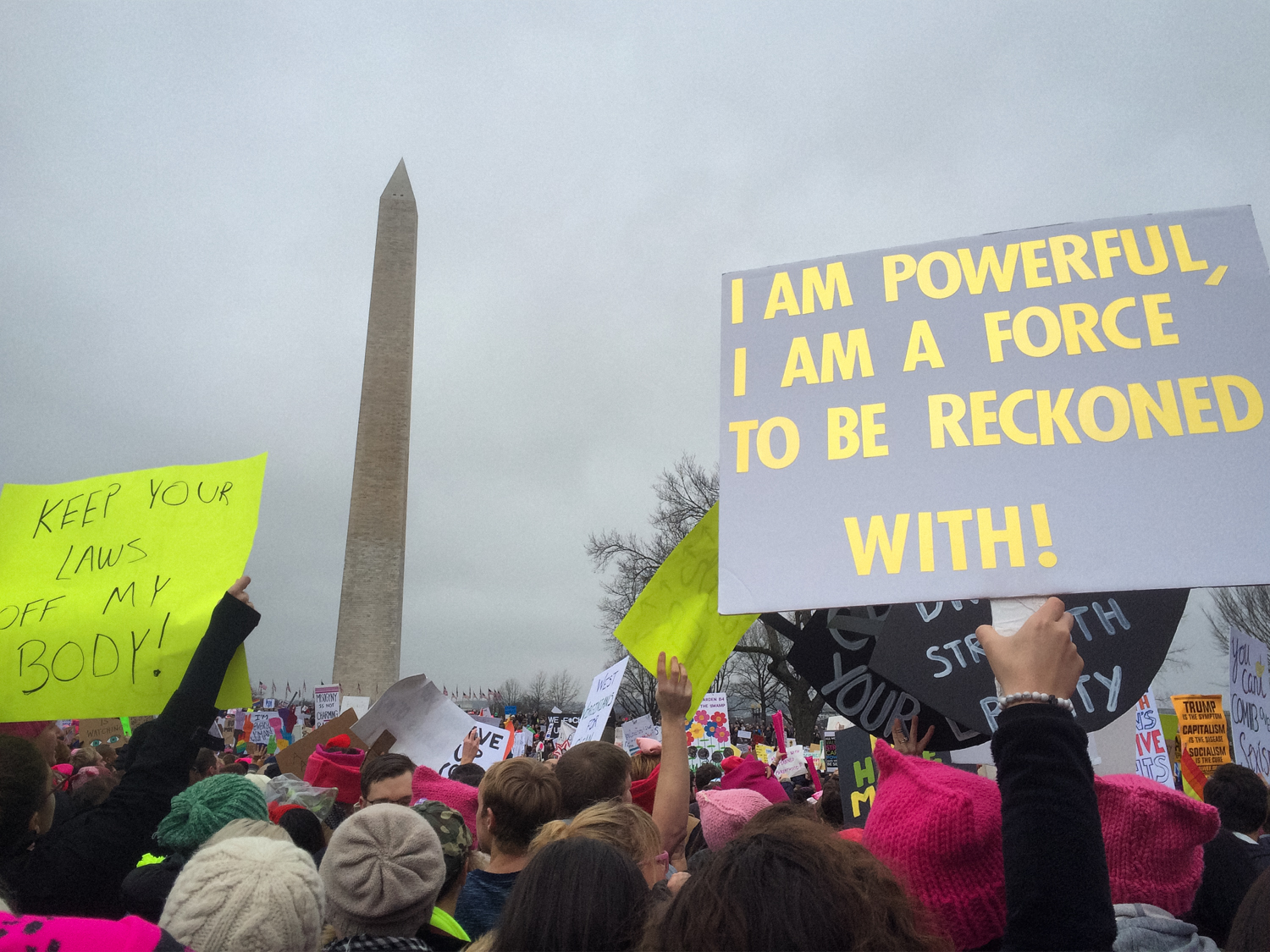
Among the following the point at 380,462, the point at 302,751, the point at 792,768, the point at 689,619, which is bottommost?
the point at 792,768

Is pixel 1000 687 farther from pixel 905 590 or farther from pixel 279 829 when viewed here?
pixel 279 829

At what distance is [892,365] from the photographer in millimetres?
2309

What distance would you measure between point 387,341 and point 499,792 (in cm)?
1772

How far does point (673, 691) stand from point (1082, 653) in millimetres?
1156

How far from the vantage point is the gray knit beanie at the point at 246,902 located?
1.51m

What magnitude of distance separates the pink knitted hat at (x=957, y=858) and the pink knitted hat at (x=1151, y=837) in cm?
25

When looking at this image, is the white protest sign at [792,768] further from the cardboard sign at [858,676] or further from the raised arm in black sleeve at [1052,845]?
the raised arm in black sleeve at [1052,845]

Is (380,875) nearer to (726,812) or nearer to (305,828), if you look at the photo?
(726,812)

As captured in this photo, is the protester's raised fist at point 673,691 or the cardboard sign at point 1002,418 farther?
the protester's raised fist at point 673,691

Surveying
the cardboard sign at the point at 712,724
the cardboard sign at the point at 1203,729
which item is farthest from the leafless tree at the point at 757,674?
the cardboard sign at the point at 1203,729

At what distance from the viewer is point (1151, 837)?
1.57 meters

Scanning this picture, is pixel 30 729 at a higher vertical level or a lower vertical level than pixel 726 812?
higher

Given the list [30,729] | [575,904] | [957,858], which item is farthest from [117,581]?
[957,858]

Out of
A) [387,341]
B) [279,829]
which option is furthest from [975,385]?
[387,341]
